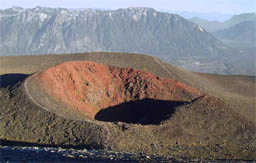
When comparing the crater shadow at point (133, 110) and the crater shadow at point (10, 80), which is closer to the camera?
the crater shadow at point (10, 80)

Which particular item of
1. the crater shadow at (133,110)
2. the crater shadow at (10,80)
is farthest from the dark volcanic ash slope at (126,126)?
the crater shadow at (10,80)

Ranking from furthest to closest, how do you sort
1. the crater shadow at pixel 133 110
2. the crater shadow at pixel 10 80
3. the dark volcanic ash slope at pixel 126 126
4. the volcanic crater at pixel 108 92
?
the crater shadow at pixel 133 110
the crater shadow at pixel 10 80
the volcanic crater at pixel 108 92
the dark volcanic ash slope at pixel 126 126

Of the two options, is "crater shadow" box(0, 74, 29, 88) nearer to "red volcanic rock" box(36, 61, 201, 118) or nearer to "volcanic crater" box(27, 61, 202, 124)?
"volcanic crater" box(27, 61, 202, 124)

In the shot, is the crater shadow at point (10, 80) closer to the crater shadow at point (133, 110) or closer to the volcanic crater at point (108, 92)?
the volcanic crater at point (108, 92)

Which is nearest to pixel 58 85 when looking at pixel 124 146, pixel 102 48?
pixel 124 146

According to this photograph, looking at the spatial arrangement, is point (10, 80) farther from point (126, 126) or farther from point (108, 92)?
point (126, 126)

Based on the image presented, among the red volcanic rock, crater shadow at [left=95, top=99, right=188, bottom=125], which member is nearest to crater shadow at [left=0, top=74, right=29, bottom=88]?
the red volcanic rock
